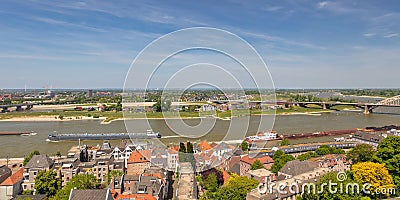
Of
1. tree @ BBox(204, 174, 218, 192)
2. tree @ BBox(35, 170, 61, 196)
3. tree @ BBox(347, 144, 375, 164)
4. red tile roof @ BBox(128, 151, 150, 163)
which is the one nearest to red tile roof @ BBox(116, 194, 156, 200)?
tree @ BBox(204, 174, 218, 192)

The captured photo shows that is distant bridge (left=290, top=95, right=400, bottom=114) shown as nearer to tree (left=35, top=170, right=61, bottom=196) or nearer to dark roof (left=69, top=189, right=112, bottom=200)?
tree (left=35, top=170, right=61, bottom=196)

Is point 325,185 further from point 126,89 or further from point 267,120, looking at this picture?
point 126,89

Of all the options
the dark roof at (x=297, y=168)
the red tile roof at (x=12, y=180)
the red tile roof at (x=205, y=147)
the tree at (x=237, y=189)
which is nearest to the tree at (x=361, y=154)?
the dark roof at (x=297, y=168)

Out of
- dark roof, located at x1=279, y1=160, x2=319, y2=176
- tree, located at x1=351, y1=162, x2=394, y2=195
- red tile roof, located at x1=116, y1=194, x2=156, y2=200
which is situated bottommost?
red tile roof, located at x1=116, y1=194, x2=156, y2=200

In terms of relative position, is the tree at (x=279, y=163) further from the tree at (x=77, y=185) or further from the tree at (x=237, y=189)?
the tree at (x=77, y=185)

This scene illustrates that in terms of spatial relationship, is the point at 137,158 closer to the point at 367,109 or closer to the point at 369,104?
the point at 367,109

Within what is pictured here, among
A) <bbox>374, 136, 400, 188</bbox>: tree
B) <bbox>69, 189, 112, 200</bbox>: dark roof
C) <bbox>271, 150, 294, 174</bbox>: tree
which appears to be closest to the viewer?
<bbox>69, 189, 112, 200</bbox>: dark roof

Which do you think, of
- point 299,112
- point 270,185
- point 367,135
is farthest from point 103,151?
point 299,112
